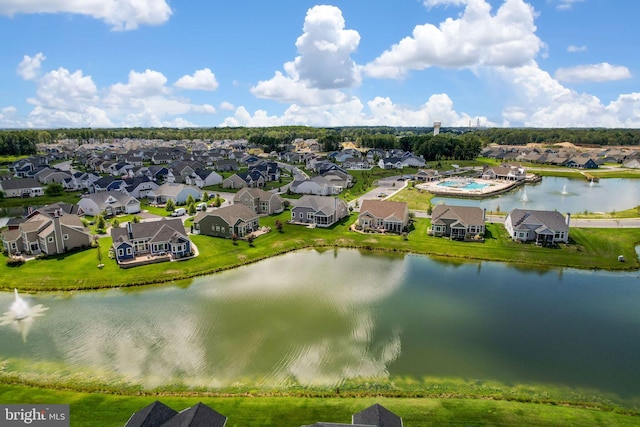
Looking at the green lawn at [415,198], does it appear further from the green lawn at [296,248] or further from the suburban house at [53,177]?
the suburban house at [53,177]

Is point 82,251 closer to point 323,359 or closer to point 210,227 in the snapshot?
point 210,227

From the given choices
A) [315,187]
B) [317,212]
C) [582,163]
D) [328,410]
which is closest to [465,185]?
[315,187]

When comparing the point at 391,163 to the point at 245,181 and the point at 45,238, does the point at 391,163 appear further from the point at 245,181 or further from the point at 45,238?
the point at 45,238

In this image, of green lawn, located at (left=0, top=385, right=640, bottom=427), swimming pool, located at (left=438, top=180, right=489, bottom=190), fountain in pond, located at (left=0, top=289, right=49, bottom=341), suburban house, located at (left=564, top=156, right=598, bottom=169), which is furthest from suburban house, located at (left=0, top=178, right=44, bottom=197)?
suburban house, located at (left=564, top=156, right=598, bottom=169)

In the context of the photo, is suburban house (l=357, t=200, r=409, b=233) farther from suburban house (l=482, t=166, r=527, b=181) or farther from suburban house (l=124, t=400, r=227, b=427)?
suburban house (l=482, t=166, r=527, b=181)

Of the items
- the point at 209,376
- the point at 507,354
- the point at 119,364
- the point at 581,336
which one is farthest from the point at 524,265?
the point at 119,364
